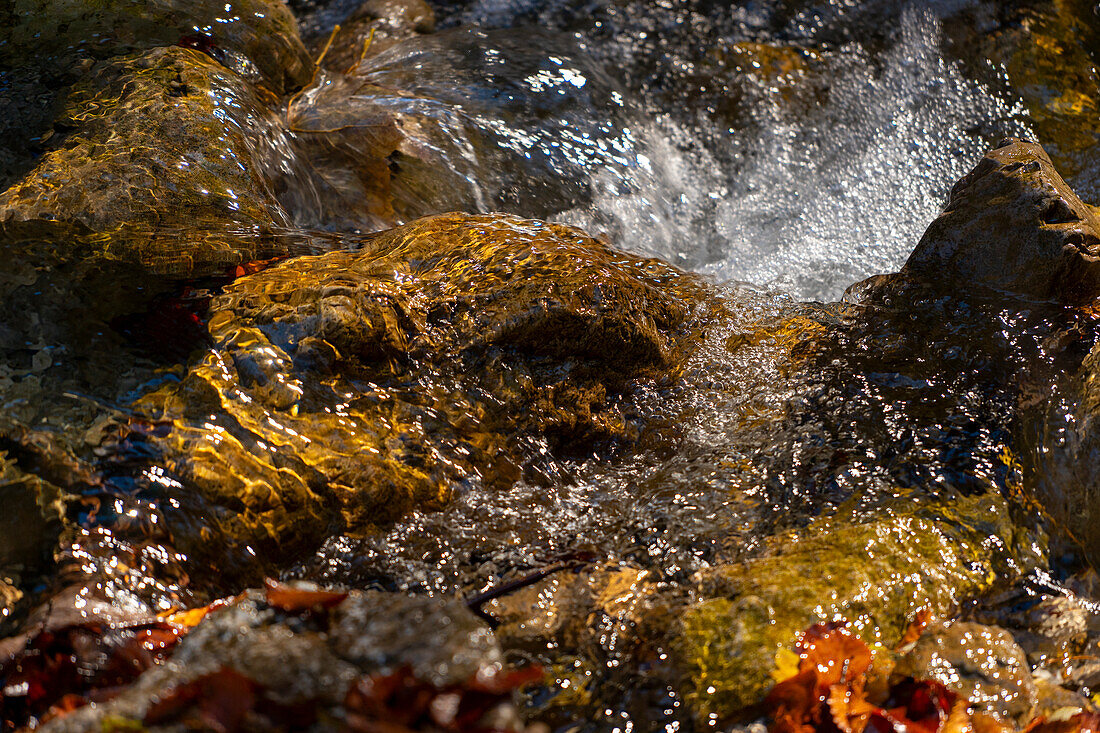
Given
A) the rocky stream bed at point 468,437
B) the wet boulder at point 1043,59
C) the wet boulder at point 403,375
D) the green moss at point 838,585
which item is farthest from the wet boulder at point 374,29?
the green moss at point 838,585

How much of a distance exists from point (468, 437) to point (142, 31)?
10.9ft

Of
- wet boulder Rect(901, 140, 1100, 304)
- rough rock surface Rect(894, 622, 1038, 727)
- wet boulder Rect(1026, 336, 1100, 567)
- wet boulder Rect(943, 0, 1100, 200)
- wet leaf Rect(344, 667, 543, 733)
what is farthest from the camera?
wet boulder Rect(943, 0, 1100, 200)

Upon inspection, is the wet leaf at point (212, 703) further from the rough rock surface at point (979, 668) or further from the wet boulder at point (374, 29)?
the wet boulder at point (374, 29)

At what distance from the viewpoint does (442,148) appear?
5.10 metres

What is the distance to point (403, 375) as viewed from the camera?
10.0 feet

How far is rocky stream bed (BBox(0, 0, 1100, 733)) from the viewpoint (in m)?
2.18

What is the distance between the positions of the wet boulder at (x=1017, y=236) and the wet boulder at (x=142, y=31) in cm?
419

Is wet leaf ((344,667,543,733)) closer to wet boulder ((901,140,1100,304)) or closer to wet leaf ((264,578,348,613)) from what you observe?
wet leaf ((264,578,348,613))

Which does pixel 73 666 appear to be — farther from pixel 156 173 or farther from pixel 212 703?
pixel 156 173

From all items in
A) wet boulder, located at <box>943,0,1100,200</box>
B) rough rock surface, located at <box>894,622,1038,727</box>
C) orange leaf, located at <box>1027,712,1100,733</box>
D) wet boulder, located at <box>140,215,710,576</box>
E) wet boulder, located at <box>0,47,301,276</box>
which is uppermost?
wet boulder, located at <box>943,0,1100,200</box>

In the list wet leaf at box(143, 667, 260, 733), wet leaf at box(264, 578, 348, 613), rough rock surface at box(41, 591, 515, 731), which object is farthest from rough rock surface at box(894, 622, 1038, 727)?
wet leaf at box(143, 667, 260, 733)

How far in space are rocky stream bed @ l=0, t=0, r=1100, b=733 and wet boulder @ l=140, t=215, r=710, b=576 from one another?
0.01 meters

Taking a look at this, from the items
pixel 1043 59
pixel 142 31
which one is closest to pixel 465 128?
pixel 142 31

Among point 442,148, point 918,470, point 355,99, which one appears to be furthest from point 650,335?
point 355,99
